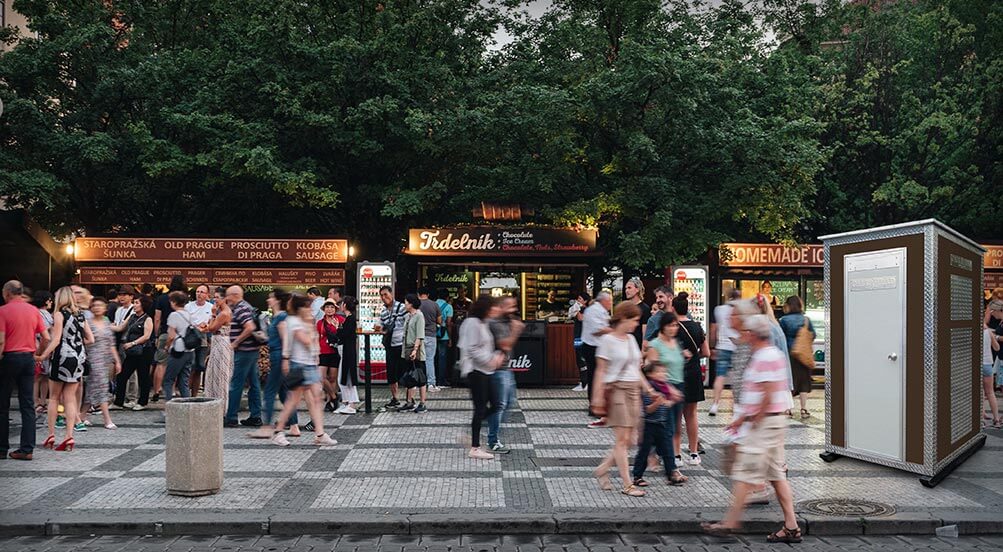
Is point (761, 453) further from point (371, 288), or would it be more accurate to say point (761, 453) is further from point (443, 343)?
point (371, 288)

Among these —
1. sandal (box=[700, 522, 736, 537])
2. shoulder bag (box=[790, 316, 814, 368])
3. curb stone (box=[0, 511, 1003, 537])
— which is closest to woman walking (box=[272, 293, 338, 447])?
curb stone (box=[0, 511, 1003, 537])

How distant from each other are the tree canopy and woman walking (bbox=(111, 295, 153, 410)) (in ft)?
20.0

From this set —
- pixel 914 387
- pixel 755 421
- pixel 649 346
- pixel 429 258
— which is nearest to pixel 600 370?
pixel 649 346

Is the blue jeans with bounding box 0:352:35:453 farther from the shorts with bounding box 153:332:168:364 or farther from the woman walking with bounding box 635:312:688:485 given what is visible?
the woman walking with bounding box 635:312:688:485

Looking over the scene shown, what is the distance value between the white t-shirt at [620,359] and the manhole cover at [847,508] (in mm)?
1852

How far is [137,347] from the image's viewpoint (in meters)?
13.8

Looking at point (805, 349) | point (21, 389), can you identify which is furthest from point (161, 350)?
point (805, 349)

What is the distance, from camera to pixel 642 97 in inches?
761

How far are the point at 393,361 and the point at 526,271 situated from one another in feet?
19.4

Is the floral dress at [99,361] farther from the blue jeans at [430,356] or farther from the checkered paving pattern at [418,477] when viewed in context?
the blue jeans at [430,356]

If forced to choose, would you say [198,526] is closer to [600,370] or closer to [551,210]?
[600,370]

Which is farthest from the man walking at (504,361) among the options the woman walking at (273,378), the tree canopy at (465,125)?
the tree canopy at (465,125)

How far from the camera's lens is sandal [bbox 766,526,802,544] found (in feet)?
22.6

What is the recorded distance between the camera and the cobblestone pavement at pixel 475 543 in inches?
264
